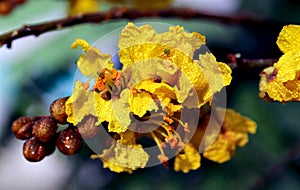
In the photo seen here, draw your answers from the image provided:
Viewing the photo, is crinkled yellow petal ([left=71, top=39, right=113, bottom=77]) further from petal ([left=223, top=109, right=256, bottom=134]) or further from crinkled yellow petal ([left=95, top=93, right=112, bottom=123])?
petal ([left=223, top=109, right=256, bottom=134])

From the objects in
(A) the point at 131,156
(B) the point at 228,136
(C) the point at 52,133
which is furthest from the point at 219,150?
(C) the point at 52,133

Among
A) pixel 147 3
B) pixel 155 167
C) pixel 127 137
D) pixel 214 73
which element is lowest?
pixel 155 167

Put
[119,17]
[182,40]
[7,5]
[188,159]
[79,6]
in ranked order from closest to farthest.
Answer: [182,40] → [188,159] → [119,17] → [7,5] → [79,6]

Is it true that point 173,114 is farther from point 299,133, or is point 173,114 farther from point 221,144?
point 299,133

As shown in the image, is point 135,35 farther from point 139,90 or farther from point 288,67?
point 288,67

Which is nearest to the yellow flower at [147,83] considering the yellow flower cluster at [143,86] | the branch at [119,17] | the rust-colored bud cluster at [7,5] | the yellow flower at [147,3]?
the yellow flower cluster at [143,86]

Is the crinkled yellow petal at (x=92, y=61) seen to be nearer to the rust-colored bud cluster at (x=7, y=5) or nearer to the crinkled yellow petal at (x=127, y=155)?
the crinkled yellow petal at (x=127, y=155)

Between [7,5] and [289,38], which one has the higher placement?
[289,38]

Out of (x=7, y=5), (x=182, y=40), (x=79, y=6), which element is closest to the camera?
(x=182, y=40)
